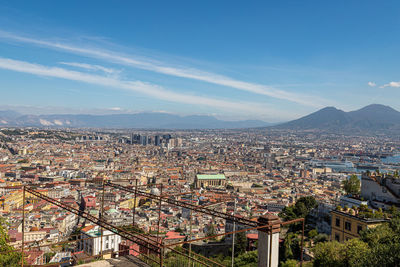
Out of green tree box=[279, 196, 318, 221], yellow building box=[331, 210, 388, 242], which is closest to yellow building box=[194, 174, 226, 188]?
green tree box=[279, 196, 318, 221]

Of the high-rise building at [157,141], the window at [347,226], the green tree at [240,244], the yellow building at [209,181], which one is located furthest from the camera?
the high-rise building at [157,141]

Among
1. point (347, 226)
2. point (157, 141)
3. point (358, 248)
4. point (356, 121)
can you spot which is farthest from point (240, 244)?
point (356, 121)

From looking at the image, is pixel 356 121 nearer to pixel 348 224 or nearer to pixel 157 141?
pixel 157 141

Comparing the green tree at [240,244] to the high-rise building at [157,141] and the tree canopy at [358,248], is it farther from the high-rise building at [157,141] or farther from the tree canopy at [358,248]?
the high-rise building at [157,141]

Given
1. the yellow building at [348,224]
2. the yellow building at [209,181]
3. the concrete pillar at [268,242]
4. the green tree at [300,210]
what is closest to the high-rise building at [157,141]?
the yellow building at [209,181]

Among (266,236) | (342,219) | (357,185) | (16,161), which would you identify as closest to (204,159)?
(16,161)

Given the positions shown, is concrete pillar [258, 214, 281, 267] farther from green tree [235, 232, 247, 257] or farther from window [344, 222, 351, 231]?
green tree [235, 232, 247, 257]
